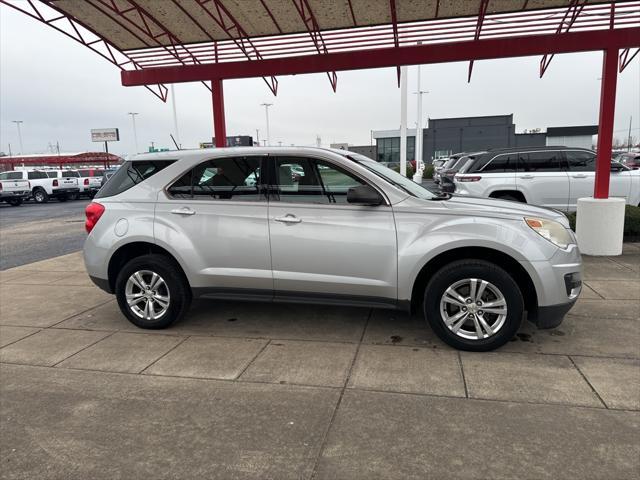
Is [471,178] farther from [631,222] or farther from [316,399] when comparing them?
[316,399]

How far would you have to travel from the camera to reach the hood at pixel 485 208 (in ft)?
13.1

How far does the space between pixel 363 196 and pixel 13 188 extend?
2632 centimetres

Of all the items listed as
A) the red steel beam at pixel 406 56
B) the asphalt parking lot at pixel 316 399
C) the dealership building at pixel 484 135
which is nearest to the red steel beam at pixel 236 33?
the red steel beam at pixel 406 56

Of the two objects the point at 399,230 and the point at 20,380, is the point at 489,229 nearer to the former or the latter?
the point at 399,230

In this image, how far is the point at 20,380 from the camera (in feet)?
12.7

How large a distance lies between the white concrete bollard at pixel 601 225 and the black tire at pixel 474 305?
4.82 meters

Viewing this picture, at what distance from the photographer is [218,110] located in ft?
28.7

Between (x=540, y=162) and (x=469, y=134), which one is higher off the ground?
(x=469, y=134)

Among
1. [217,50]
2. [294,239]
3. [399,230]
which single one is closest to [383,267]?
[399,230]

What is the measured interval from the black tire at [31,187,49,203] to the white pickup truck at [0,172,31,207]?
62 cm

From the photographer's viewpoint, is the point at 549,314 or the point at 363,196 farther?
the point at 363,196

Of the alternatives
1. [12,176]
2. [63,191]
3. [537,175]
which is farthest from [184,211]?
[63,191]

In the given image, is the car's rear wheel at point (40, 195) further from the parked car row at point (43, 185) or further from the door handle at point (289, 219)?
the door handle at point (289, 219)

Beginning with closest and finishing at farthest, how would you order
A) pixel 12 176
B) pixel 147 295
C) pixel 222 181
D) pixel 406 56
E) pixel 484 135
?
pixel 222 181, pixel 147 295, pixel 406 56, pixel 12 176, pixel 484 135
